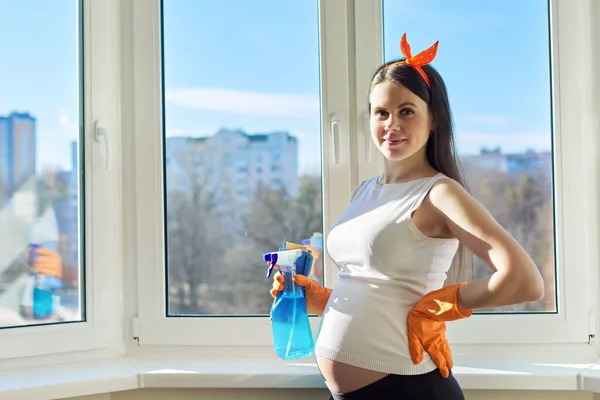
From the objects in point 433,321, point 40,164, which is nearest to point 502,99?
point 433,321

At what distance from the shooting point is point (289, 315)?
173 cm

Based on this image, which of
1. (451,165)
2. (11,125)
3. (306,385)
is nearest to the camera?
(451,165)

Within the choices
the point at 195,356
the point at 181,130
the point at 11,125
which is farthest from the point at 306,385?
the point at 11,125

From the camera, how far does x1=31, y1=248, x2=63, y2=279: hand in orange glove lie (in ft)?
6.83

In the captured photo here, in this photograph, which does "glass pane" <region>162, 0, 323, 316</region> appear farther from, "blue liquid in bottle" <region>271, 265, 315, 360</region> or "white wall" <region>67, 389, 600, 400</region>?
"blue liquid in bottle" <region>271, 265, 315, 360</region>

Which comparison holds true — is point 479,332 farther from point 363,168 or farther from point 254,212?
point 254,212

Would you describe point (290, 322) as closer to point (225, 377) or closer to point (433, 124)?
point (225, 377)

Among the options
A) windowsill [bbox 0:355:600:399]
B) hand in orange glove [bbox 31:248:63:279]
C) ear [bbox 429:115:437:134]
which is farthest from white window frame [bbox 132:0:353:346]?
ear [bbox 429:115:437:134]

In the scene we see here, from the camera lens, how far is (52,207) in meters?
2.11

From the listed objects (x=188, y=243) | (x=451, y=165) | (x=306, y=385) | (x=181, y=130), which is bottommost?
(x=306, y=385)

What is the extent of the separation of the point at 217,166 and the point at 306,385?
0.70m

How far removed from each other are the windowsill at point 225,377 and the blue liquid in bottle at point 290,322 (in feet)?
0.61

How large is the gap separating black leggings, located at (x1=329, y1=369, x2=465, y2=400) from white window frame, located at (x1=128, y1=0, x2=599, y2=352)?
56 centimetres

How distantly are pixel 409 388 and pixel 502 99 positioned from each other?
0.95 metres
